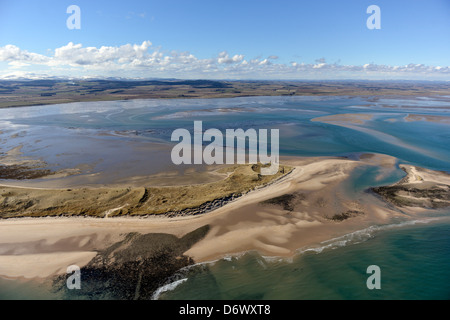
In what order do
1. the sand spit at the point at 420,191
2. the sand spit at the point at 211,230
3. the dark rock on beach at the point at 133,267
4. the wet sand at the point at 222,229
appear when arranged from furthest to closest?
the sand spit at the point at 420,191, the wet sand at the point at 222,229, the sand spit at the point at 211,230, the dark rock on beach at the point at 133,267

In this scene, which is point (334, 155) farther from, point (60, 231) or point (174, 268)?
point (60, 231)

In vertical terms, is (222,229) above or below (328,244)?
above

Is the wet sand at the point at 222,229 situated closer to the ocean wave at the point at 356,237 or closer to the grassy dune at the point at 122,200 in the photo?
the ocean wave at the point at 356,237

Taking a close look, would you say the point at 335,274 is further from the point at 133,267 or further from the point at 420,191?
the point at 420,191

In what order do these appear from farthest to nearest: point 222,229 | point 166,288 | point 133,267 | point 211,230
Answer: point 222,229 → point 211,230 → point 133,267 → point 166,288

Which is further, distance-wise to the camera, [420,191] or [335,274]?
[420,191]

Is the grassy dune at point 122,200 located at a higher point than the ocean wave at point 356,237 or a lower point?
higher

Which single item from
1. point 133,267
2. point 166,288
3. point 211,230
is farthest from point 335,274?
point 133,267

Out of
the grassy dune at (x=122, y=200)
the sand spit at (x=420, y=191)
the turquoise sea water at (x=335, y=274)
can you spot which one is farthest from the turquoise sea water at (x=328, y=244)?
the grassy dune at (x=122, y=200)

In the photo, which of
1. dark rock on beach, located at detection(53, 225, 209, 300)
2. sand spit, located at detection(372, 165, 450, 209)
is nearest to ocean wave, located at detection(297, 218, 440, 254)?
sand spit, located at detection(372, 165, 450, 209)

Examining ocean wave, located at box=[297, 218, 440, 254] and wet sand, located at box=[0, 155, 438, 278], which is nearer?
wet sand, located at box=[0, 155, 438, 278]

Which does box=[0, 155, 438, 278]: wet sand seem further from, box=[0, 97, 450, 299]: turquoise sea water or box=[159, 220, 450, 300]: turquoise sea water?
box=[159, 220, 450, 300]: turquoise sea water
